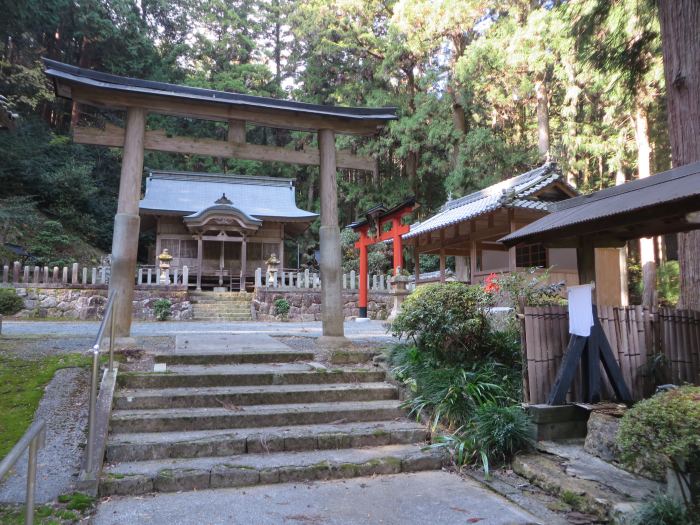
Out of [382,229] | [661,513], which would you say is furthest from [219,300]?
[661,513]

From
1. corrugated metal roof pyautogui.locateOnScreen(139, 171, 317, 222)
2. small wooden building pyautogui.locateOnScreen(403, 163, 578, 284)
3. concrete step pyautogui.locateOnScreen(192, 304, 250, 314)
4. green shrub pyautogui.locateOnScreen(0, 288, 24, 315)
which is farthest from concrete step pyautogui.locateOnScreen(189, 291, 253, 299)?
green shrub pyautogui.locateOnScreen(0, 288, 24, 315)

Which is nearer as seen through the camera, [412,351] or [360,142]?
[412,351]

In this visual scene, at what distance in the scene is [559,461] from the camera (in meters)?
3.71

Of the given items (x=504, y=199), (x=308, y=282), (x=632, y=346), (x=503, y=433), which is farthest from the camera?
(x=308, y=282)

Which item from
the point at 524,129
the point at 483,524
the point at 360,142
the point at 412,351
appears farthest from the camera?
the point at 360,142

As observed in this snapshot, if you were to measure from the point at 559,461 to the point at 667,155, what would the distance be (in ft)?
55.7

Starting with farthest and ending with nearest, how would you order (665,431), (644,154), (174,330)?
(644,154), (174,330), (665,431)

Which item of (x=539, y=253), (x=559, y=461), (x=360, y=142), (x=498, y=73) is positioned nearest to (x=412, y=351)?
(x=559, y=461)

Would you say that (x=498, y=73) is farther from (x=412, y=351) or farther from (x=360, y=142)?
(x=412, y=351)

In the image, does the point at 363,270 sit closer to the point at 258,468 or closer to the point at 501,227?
the point at 501,227

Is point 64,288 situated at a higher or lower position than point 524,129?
lower

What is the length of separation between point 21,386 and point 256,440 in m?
2.42

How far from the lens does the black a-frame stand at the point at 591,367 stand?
13.1 feet

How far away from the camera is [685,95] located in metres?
5.70
